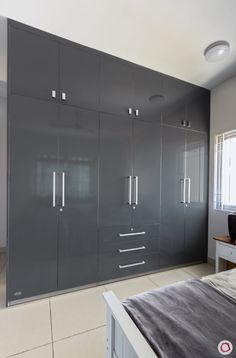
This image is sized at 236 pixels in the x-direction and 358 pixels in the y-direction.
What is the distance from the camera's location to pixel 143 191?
259 centimetres

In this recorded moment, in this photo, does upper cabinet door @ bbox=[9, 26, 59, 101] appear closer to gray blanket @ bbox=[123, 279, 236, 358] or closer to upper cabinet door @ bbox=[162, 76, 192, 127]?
upper cabinet door @ bbox=[162, 76, 192, 127]

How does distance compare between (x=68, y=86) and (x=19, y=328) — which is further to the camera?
(x=68, y=86)

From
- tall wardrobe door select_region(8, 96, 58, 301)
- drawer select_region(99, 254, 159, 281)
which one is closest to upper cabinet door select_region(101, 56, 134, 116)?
tall wardrobe door select_region(8, 96, 58, 301)

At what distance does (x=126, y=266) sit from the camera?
249cm

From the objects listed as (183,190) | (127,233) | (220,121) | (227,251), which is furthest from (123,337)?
(220,121)

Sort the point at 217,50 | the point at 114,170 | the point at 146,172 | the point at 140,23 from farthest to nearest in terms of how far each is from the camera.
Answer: the point at 146,172 → the point at 114,170 → the point at 217,50 → the point at 140,23

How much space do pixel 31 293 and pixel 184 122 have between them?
3.02 metres

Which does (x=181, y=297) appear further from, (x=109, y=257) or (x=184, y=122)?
(x=184, y=122)

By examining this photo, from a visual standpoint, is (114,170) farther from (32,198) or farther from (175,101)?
(175,101)

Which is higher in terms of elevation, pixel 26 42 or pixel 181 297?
pixel 26 42

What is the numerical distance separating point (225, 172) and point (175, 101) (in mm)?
1363

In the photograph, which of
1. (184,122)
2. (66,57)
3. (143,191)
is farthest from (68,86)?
(184,122)

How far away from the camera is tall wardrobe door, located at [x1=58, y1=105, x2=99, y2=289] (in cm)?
212

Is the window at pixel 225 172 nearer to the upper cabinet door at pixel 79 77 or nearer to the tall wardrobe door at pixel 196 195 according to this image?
the tall wardrobe door at pixel 196 195
